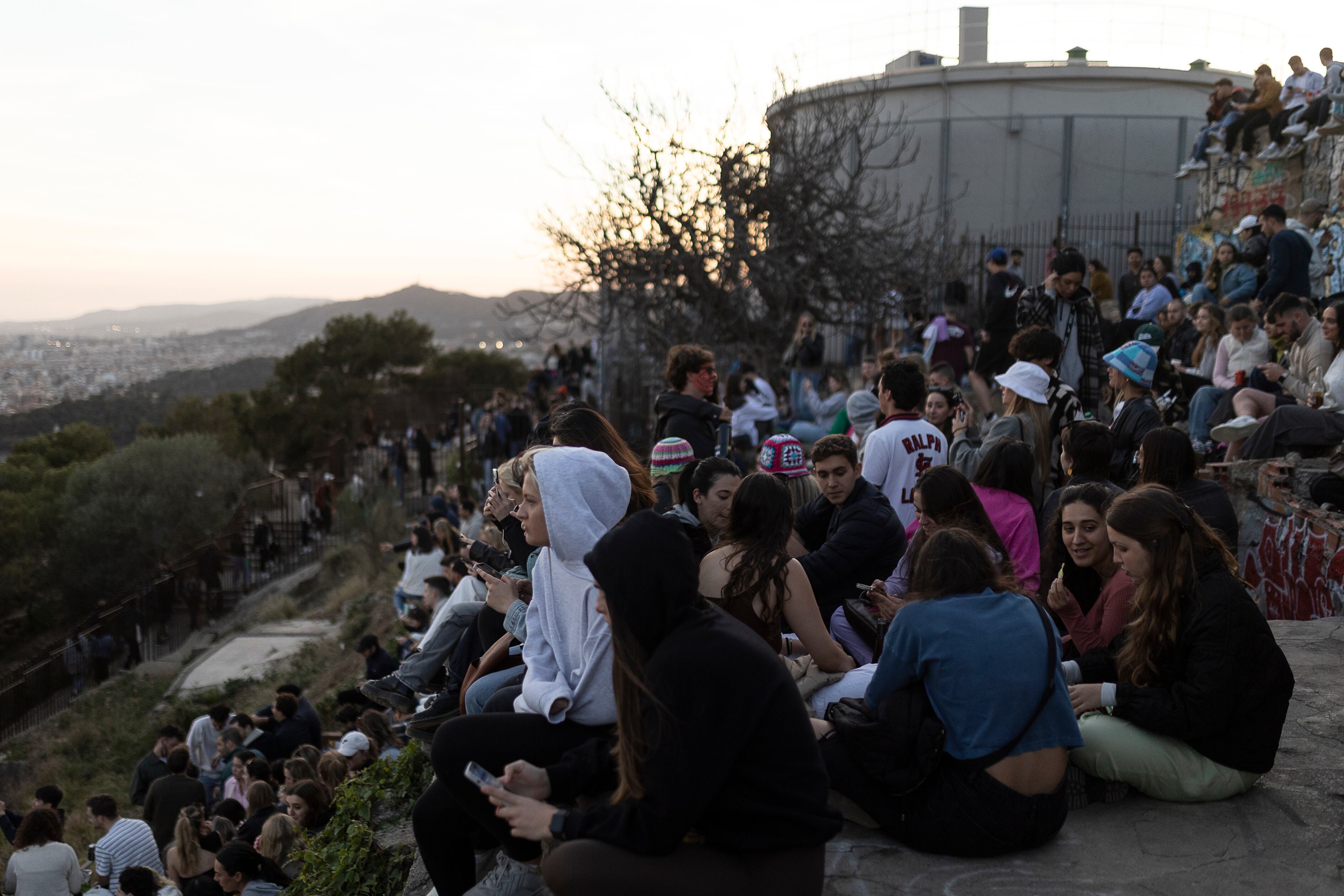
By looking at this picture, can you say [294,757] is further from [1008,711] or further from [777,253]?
[777,253]

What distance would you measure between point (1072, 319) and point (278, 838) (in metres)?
6.62

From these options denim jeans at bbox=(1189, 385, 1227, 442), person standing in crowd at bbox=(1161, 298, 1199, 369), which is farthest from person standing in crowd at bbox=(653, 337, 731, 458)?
person standing in crowd at bbox=(1161, 298, 1199, 369)

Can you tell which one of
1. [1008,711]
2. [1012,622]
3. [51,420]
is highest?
[1012,622]

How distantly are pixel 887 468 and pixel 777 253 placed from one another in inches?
405

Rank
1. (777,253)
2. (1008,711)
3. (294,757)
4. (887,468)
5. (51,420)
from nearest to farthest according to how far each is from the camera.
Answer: (1008,711)
(887,468)
(294,757)
(777,253)
(51,420)

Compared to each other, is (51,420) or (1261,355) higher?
(1261,355)

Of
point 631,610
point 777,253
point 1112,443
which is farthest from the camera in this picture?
point 777,253

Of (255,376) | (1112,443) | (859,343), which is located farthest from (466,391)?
(255,376)

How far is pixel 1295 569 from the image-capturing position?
647 centimetres

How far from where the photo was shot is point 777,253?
15.6 m

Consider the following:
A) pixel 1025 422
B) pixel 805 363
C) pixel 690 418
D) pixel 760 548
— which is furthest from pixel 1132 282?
pixel 760 548

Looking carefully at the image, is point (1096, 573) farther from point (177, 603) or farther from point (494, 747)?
point (177, 603)

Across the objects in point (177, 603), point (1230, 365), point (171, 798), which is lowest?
point (177, 603)

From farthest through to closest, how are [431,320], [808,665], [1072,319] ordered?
1. [431,320]
2. [1072,319]
3. [808,665]
